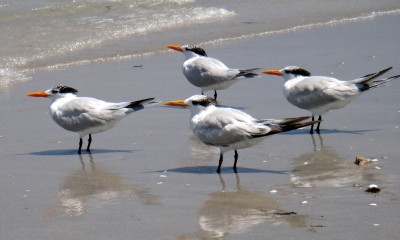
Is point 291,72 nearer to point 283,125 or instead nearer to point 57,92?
point 283,125

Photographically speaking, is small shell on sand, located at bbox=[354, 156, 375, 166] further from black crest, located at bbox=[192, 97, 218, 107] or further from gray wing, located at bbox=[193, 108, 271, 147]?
black crest, located at bbox=[192, 97, 218, 107]

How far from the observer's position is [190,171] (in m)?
6.50

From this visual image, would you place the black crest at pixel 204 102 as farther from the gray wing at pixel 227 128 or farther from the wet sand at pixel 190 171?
the wet sand at pixel 190 171

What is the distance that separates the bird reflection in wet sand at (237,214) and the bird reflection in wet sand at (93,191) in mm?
454

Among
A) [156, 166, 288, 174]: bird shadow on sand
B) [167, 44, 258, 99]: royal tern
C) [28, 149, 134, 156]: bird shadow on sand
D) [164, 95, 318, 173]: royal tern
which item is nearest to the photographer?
[164, 95, 318, 173]: royal tern

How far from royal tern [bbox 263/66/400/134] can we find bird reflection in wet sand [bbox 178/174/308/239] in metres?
2.09

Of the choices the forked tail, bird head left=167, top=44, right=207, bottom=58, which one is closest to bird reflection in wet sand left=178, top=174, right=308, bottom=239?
the forked tail

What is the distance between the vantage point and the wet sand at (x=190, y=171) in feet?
16.8

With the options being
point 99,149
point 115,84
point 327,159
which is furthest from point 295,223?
point 115,84

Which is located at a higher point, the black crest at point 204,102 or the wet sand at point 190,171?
the black crest at point 204,102

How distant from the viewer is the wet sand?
512 centimetres

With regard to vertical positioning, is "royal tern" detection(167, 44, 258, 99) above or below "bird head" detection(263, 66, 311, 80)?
below

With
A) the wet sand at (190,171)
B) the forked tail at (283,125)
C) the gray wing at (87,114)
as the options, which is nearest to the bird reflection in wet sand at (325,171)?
the wet sand at (190,171)

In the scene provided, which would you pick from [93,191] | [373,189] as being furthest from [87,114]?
[373,189]
